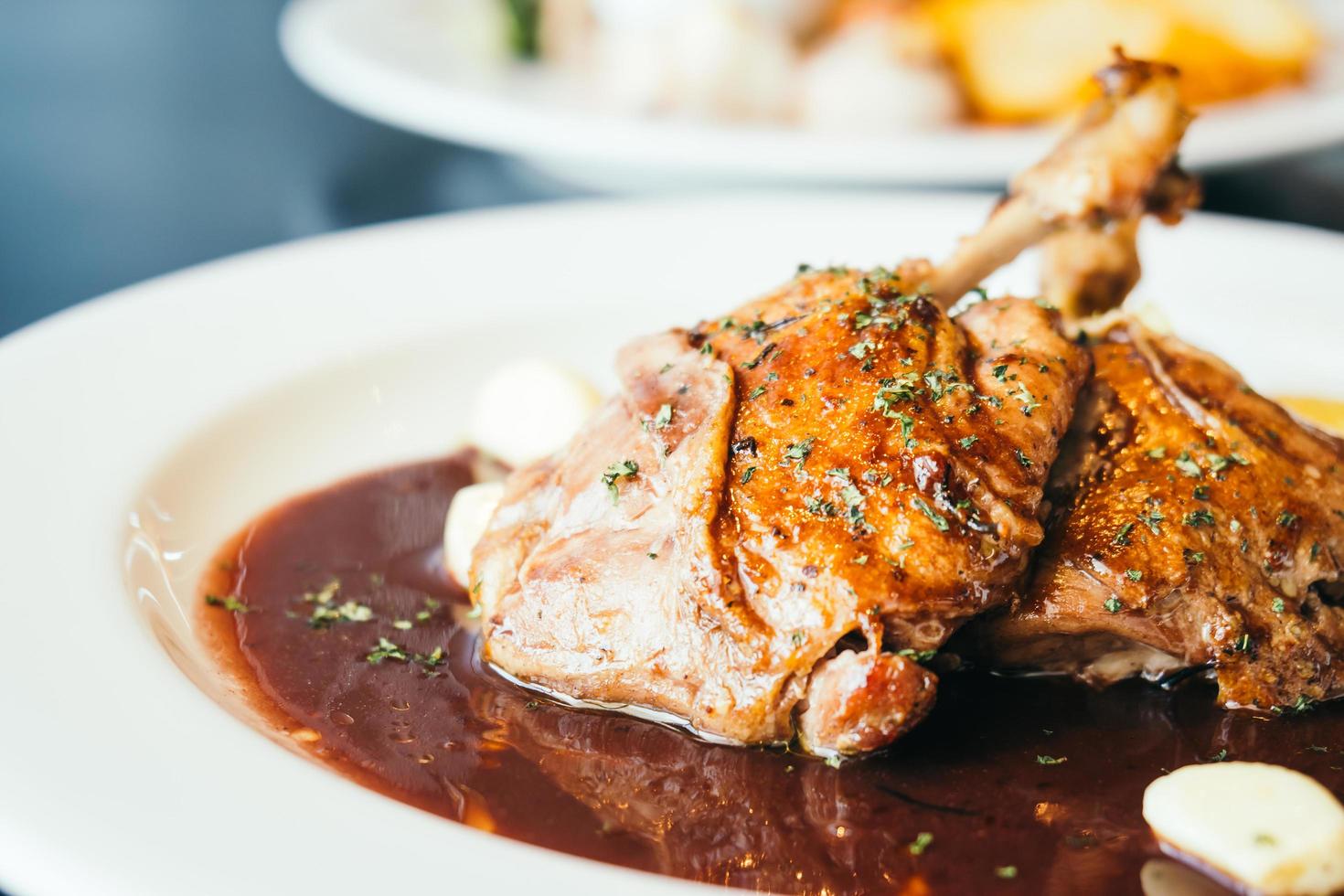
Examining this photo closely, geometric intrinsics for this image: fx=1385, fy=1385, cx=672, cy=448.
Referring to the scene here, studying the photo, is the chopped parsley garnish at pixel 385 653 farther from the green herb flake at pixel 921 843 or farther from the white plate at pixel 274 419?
the green herb flake at pixel 921 843

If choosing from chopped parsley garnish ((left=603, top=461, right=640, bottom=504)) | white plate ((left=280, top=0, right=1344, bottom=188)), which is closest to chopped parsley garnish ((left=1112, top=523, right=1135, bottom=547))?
chopped parsley garnish ((left=603, top=461, right=640, bottom=504))

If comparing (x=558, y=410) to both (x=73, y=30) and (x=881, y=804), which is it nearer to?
(x=881, y=804)

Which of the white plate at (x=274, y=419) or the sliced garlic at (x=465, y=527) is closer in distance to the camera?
the white plate at (x=274, y=419)

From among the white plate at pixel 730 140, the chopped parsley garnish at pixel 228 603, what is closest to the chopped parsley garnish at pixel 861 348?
the chopped parsley garnish at pixel 228 603

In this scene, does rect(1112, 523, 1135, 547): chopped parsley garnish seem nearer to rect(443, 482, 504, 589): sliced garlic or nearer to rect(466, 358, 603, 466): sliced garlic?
rect(443, 482, 504, 589): sliced garlic

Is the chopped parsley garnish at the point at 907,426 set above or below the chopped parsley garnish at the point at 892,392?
below
